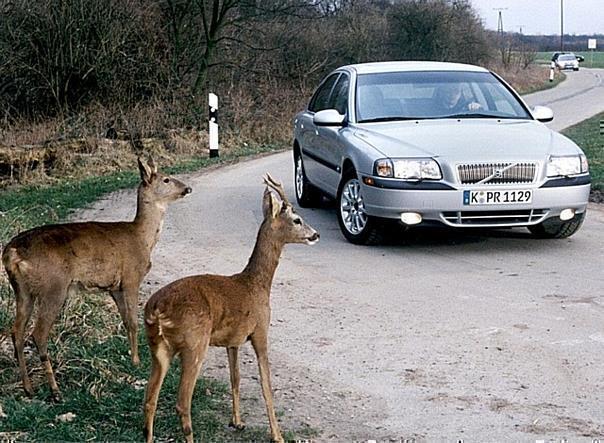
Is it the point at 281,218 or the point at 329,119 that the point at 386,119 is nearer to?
the point at 329,119

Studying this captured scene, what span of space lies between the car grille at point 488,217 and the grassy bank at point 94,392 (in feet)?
11.8

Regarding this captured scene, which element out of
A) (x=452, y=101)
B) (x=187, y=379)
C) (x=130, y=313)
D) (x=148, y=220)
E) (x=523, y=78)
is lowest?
(x=523, y=78)

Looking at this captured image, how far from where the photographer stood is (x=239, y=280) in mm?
5699

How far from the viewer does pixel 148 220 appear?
737 centimetres

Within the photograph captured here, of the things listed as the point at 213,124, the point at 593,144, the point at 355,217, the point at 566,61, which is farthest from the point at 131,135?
the point at 566,61

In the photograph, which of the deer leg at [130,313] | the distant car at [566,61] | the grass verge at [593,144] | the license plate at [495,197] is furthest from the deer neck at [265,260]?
the distant car at [566,61]

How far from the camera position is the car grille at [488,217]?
404 inches

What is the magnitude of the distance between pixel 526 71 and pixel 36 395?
181 feet

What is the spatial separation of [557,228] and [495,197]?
4.00 feet

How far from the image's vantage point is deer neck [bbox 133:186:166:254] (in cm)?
720

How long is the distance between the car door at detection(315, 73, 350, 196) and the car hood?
343mm

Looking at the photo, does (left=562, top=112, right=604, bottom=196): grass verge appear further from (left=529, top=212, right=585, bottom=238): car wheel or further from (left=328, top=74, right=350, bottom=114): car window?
(left=328, top=74, right=350, bottom=114): car window

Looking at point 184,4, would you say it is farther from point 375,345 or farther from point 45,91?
point 375,345

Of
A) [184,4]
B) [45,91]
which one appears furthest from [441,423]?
[184,4]
